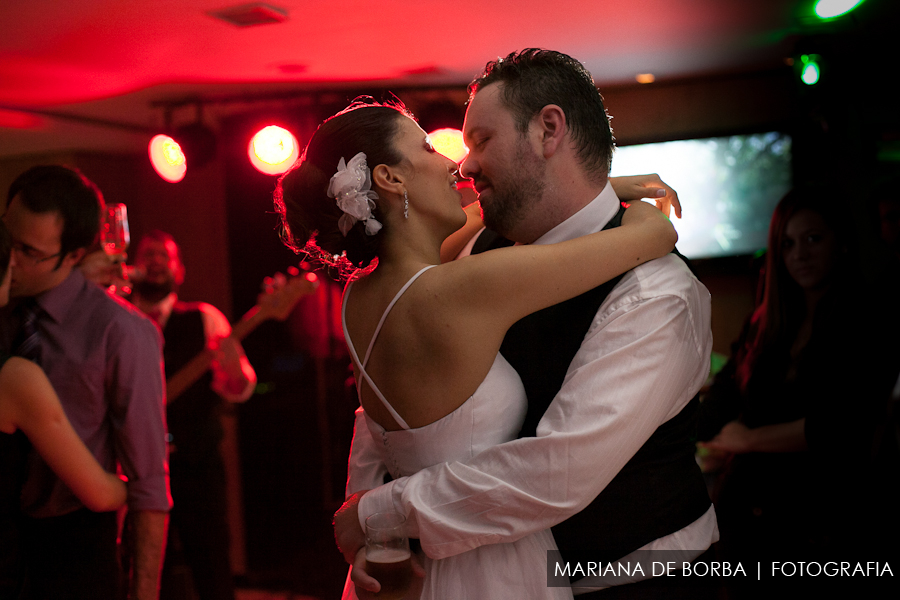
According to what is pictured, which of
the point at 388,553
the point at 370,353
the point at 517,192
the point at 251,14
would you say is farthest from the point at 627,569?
the point at 251,14

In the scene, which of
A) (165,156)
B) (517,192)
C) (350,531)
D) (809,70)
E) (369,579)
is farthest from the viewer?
(165,156)

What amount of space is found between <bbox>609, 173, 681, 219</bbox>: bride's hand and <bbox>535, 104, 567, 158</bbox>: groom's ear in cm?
21

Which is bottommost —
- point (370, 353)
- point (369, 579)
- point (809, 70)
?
point (369, 579)

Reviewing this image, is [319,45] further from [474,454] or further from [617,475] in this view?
[617,475]

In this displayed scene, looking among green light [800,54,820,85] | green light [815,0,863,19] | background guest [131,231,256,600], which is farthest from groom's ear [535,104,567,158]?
green light [800,54,820,85]

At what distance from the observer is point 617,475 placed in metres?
1.33

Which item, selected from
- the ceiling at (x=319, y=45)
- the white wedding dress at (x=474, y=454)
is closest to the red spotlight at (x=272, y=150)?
the ceiling at (x=319, y=45)

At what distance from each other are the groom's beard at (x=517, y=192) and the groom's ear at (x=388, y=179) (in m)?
0.21

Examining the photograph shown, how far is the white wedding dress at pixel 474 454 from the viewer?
1.33 meters

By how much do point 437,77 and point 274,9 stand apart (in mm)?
1772

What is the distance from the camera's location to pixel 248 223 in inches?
219

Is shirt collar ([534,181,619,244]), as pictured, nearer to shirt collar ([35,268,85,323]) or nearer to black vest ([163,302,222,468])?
shirt collar ([35,268,85,323])

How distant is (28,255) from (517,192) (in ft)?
4.55

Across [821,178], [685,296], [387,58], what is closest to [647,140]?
[821,178]
